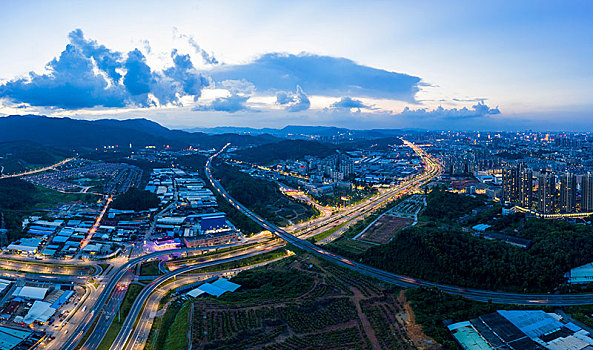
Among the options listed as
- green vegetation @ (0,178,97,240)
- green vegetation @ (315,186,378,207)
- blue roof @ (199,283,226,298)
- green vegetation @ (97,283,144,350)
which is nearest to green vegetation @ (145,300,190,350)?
blue roof @ (199,283,226,298)

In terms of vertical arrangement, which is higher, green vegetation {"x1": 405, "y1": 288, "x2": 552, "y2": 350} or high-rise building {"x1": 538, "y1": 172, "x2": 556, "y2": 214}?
high-rise building {"x1": 538, "y1": 172, "x2": 556, "y2": 214}

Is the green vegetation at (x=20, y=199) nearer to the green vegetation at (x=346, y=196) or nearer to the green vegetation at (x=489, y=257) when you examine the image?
the green vegetation at (x=346, y=196)

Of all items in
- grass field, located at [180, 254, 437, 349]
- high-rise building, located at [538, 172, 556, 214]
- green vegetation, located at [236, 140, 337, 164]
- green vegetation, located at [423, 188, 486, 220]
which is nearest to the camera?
grass field, located at [180, 254, 437, 349]

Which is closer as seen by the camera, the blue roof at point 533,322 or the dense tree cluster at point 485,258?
the blue roof at point 533,322

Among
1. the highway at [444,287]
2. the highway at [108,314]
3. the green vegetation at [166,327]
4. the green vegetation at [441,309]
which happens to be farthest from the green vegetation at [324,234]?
the highway at [108,314]

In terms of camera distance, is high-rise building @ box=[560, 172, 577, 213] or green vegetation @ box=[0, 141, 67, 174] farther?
green vegetation @ box=[0, 141, 67, 174]

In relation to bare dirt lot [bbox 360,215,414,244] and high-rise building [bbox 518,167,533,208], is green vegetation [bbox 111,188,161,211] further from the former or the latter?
high-rise building [bbox 518,167,533,208]

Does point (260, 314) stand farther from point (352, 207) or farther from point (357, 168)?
point (357, 168)

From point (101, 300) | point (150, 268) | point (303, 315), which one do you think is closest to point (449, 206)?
point (303, 315)
